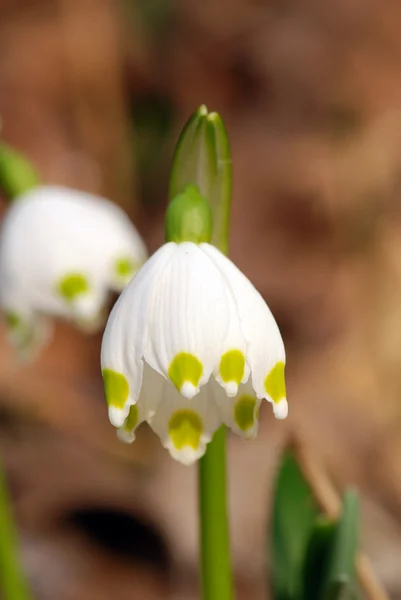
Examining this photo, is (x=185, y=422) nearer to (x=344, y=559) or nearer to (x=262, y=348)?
(x=262, y=348)

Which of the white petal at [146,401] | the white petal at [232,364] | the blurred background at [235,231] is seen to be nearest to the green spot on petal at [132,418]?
the white petal at [146,401]

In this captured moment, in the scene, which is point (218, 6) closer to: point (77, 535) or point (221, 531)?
point (77, 535)

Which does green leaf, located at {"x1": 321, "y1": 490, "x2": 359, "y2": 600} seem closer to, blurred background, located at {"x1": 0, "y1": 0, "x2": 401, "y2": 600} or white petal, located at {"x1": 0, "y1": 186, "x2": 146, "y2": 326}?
white petal, located at {"x1": 0, "y1": 186, "x2": 146, "y2": 326}

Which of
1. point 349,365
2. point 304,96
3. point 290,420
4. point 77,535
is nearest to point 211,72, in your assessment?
point 304,96

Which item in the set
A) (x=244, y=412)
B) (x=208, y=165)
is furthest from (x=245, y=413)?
(x=208, y=165)

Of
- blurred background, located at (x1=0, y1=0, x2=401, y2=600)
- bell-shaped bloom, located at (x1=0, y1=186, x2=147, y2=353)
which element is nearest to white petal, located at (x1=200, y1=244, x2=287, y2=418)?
bell-shaped bloom, located at (x1=0, y1=186, x2=147, y2=353)

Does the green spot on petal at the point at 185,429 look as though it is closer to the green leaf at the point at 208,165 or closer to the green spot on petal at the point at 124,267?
the green leaf at the point at 208,165
